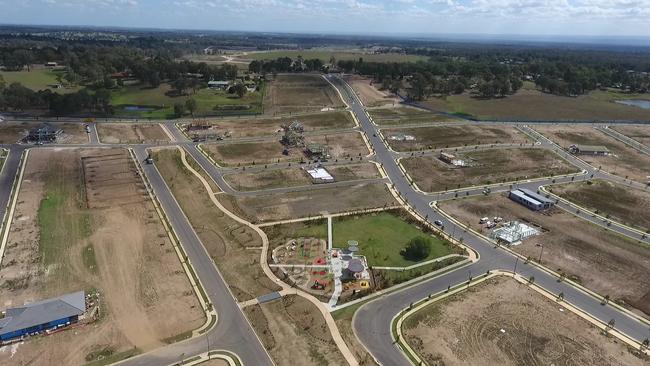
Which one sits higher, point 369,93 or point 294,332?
point 369,93

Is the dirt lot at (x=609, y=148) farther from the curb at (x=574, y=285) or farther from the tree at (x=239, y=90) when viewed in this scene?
the tree at (x=239, y=90)

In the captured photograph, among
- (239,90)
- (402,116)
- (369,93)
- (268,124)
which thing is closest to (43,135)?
(268,124)

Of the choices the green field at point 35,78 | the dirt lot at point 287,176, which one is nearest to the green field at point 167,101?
the green field at point 35,78

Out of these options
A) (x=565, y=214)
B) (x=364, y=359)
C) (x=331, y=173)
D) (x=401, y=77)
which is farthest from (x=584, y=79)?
(x=364, y=359)

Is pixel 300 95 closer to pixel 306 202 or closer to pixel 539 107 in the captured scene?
pixel 539 107

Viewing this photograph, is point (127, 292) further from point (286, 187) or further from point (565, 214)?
point (565, 214)

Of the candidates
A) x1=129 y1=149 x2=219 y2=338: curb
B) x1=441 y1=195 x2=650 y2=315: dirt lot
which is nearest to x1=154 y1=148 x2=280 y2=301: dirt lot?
x1=129 y1=149 x2=219 y2=338: curb
